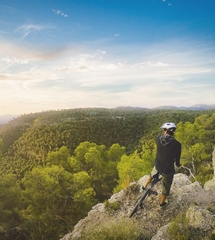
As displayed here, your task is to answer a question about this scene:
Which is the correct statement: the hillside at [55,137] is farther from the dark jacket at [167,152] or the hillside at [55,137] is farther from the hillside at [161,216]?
the dark jacket at [167,152]

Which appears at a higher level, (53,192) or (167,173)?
(167,173)

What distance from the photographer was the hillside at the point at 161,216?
5.79 meters

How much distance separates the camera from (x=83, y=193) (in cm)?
2184

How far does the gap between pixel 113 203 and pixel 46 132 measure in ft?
184

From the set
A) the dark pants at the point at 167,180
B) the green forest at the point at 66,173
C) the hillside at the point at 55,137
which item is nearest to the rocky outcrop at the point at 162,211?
the dark pants at the point at 167,180

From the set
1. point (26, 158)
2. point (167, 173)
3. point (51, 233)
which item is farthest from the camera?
point (26, 158)

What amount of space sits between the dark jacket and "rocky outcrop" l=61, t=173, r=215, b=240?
1355 mm

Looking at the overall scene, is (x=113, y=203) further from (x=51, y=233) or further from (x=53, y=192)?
(x=53, y=192)

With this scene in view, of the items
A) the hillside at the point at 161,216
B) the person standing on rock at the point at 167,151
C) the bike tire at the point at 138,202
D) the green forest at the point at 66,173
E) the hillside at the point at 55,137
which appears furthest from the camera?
the hillside at the point at 55,137

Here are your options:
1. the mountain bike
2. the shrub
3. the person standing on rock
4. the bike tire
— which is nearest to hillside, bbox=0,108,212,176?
the mountain bike

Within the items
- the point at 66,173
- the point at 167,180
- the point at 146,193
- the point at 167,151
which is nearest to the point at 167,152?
the point at 167,151

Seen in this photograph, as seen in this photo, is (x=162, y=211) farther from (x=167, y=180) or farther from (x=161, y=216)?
(x=167, y=180)

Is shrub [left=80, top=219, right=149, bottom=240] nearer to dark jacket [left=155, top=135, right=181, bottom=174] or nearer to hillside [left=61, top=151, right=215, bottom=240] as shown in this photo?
hillside [left=61, top=151, right=215, bottom=240]

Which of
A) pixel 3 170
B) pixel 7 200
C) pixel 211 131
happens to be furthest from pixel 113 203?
pixel 3 170
